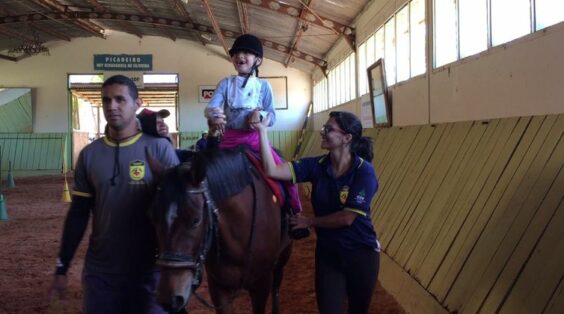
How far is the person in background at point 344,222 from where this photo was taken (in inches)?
113

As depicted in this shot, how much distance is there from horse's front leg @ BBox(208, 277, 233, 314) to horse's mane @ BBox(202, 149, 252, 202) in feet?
2.12

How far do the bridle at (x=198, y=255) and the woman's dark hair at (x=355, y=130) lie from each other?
2.97ft

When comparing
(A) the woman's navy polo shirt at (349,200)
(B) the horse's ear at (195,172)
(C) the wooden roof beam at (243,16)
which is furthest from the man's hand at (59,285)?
(C) the wooden roof beam at (243,16)

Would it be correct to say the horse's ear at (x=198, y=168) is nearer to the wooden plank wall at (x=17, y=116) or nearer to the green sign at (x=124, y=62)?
the green sign at (x=124, y=62)

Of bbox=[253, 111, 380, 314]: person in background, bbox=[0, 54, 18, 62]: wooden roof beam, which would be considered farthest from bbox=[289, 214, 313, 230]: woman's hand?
bbox=[0, 54, 18, 62]: wooden roof beam

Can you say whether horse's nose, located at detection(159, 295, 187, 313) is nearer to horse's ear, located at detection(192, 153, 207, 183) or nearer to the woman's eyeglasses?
horse's ear, located at detection(192, 153, 207, 183)

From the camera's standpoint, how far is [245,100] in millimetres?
3570

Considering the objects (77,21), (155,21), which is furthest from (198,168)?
(77,21)

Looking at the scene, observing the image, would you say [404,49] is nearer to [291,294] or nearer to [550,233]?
[291,294]

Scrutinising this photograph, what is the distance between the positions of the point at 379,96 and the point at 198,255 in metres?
8.08

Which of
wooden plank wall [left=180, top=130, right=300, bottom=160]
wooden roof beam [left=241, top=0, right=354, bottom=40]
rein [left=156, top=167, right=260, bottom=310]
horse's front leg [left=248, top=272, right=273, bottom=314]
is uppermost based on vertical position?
wooden roof beam [left=241, top=0, right=354, bottom=40]

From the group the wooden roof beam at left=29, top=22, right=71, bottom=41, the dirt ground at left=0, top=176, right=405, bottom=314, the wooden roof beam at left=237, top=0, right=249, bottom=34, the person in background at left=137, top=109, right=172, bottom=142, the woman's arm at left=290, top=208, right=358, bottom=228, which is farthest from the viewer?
the wooden roof beam at left=29, top=22, right=71, bottom=41

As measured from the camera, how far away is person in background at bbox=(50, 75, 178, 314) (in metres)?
2.40

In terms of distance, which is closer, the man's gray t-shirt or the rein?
the rein
